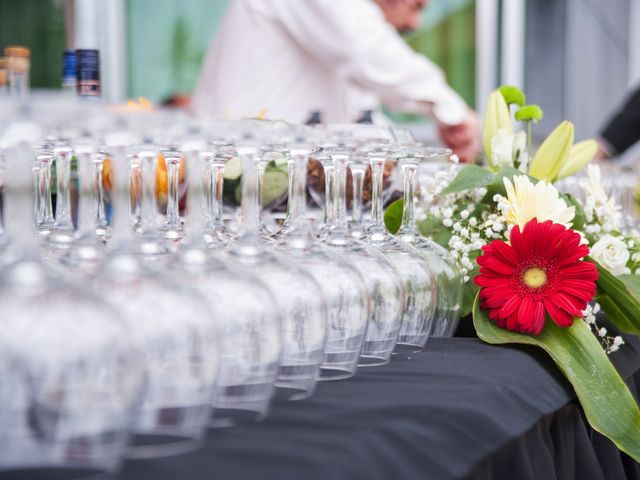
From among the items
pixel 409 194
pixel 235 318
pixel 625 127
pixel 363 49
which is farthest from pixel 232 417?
pixel 625 127

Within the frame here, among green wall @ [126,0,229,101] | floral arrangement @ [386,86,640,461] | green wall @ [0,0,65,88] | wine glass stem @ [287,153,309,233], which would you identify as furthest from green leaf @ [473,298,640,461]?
green wall @ [126,0,229,101]

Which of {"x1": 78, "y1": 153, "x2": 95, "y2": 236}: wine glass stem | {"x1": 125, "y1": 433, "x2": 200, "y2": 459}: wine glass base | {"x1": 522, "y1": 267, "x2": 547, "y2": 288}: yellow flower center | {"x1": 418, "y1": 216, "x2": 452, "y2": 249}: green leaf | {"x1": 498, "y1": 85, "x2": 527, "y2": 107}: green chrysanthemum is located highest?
{"x1": 498, "y1": 85, "x2": 527, "y2": 107}: green chrysanthemum

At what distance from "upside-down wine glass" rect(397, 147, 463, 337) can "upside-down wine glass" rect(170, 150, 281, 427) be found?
1.20 feet

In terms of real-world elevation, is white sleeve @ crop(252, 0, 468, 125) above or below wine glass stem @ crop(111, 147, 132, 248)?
above

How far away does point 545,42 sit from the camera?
660 cm

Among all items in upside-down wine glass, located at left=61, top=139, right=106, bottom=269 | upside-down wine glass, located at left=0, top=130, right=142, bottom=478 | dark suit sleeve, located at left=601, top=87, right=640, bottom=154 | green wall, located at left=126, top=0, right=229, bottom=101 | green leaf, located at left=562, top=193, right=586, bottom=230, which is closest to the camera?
upside-down wine glass, located at left=0, top=130, right=142, bottom=478

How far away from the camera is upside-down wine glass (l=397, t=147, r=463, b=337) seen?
110 centimetres

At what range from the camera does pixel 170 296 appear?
0.69m

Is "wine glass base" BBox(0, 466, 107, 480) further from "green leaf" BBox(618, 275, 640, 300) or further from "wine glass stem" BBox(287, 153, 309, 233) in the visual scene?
"green leaf" BBox(618, 275, 640, 300)

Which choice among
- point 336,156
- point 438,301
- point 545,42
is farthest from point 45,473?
point 545,42

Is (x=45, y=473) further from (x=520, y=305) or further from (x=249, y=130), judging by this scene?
(x=520, y=305)

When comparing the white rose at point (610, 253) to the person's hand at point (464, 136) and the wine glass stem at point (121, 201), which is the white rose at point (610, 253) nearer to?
the wine glass stem at point (121, 201)

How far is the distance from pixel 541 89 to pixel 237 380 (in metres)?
6.19

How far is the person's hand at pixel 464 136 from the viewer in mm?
2945
